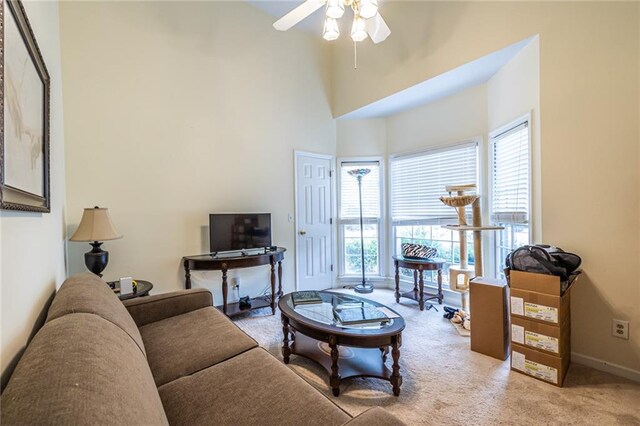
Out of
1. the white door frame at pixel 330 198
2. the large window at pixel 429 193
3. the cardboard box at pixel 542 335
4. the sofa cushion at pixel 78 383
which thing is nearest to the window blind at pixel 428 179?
the large window at pixel 429 193

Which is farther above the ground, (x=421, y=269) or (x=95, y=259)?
(x=95, y=259)

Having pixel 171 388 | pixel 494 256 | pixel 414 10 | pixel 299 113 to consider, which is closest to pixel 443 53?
pixel 414 10

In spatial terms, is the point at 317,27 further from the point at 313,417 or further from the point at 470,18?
the point at 313,417

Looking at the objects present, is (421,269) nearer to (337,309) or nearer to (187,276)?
(337,309)

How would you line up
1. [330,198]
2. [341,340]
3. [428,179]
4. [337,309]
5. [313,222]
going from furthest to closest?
[330,198] → [313,222] → [428,179] → [337,309] → [341,340]

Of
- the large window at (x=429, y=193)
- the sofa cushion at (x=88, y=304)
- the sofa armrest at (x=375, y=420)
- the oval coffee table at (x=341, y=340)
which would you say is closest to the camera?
the sofa armrest at (x=375, y=420)

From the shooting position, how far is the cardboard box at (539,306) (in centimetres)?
190

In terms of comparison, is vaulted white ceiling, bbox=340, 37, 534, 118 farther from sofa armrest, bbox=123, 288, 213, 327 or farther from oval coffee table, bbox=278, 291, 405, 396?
sofa armrest, bbox=123, 288, 213, 327

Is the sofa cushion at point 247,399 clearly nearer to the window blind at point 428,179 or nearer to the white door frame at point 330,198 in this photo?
the white door frame at point 330,198

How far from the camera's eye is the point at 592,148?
2.09 meters

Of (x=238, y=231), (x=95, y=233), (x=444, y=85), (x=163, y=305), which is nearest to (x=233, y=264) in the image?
(x=238, y=231)

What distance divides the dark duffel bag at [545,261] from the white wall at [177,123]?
2.64m

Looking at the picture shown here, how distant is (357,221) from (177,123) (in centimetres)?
276

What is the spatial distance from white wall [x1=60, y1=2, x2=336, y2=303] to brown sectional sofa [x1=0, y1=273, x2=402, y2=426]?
4.24ft
